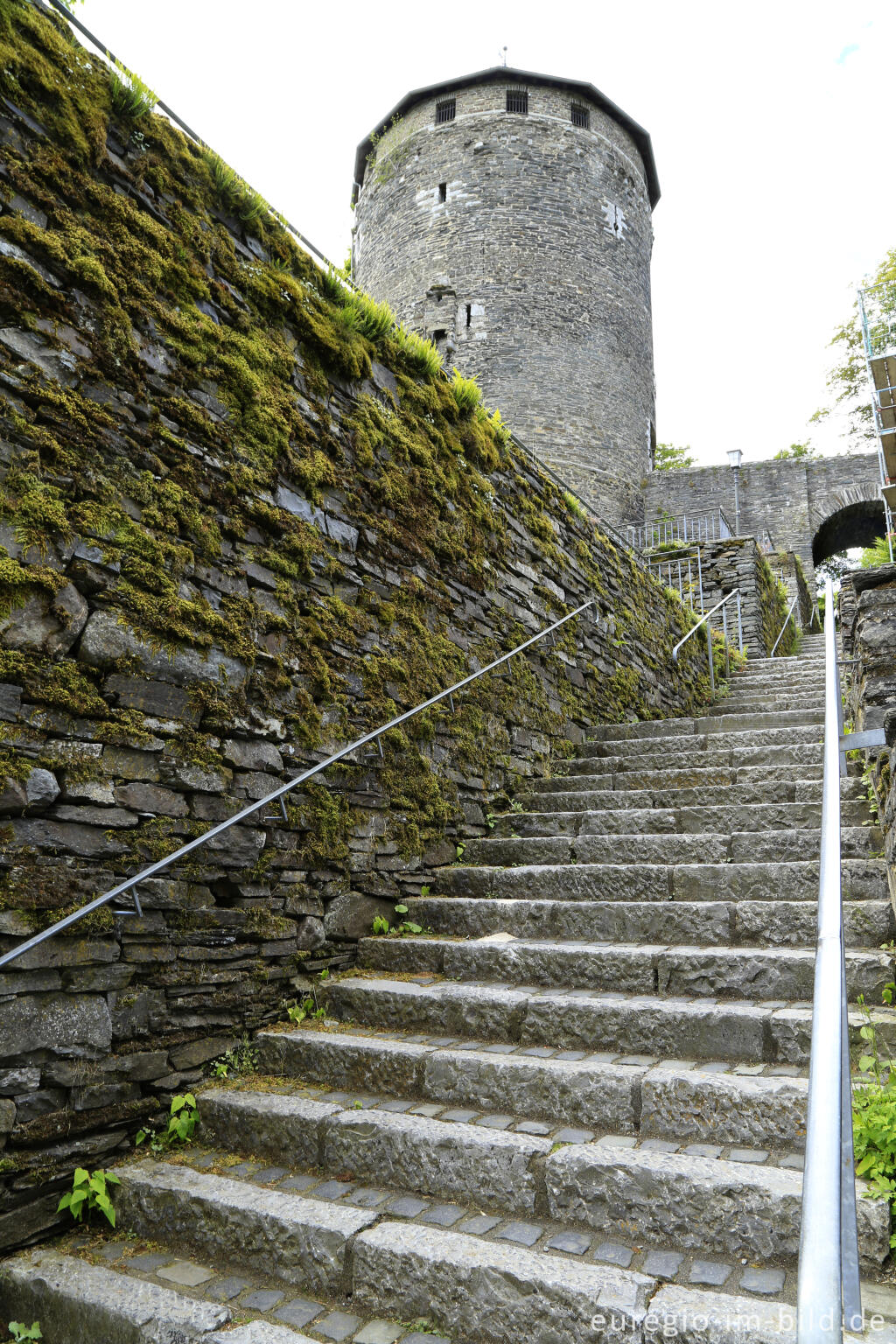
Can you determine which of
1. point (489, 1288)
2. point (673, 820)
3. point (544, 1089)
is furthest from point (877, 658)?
point (489, 1288)

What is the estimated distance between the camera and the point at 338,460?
4051 mm

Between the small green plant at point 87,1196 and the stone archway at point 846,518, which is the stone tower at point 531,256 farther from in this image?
the small green plant at point 87,1196

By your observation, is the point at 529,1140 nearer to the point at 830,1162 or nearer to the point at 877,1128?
the point at 877,1128

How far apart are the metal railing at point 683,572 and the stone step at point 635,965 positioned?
32.4 feet

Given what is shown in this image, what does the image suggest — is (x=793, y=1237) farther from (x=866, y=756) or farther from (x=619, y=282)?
(x=619, y=282)

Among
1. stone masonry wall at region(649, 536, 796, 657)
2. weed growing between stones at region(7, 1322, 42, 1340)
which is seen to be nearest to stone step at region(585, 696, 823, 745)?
weed growing between stones at region(7, 1322, 42, 1340)

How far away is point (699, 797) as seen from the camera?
4656 millimetres

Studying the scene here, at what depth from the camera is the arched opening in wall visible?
65.6 ft

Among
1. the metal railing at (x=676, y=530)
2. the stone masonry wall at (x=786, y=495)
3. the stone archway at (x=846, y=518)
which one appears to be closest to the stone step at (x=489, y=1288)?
the metal railing at (x=676, y=530)

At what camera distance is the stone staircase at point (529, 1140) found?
193 centimetres

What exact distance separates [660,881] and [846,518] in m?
A: 19.8

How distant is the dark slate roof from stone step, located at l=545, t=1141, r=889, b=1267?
70.5 ft

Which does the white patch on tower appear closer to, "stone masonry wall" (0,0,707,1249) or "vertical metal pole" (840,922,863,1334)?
"stone masonry wall" (0,0,707,1249)

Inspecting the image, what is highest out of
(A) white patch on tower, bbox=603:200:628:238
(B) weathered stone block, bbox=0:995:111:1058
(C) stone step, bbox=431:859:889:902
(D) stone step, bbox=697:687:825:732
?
(A) white patch on tower, bbox=603:200:628:238
